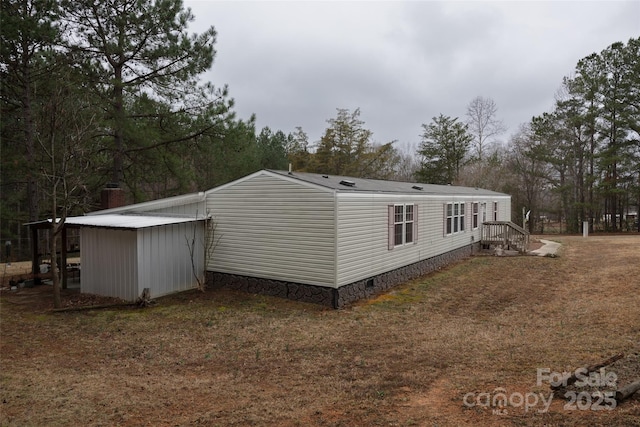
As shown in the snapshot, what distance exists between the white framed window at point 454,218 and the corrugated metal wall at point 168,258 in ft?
30.9

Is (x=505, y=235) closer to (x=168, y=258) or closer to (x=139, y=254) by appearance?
(x=168, y=258)

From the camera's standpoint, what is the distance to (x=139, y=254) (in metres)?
10.1

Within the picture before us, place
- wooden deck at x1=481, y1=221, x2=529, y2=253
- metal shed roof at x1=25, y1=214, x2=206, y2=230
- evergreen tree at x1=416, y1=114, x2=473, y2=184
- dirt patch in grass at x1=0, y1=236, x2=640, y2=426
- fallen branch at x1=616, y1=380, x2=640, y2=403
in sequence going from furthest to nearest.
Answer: evergreen tree at x1=416, y1=114, x2=473, y2=184 → wooden deck at x1=481, y1=221, x2=529, y2=253 → metal shed roof at x1=25, y1=214, x2=206, y2=230 → dirt patch in grass at x1=0, y1=236, x2=640, y2=426 → fallen branch at x1=616, y1=380, x2=640, y2=403

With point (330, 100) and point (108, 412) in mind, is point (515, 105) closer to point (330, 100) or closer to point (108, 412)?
point (330, 100)

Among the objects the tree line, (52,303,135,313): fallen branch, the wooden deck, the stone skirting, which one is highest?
the tree line

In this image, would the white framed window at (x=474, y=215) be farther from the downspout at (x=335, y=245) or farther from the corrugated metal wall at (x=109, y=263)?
the corrugated metal wall at (x=109, y=263)

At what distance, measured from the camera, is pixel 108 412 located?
4738mm

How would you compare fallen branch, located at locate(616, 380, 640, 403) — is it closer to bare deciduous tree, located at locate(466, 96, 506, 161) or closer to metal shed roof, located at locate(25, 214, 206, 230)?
metal shed roof, located at locate(25, 214, 206, 230)

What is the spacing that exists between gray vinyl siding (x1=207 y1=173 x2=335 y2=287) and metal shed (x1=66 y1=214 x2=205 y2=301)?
2.36ft

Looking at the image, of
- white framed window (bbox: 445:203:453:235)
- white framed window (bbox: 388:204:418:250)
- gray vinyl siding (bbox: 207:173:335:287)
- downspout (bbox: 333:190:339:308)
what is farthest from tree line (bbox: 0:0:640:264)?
white framed window (bbox: 445:203:453:235)

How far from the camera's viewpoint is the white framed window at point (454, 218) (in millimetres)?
15977

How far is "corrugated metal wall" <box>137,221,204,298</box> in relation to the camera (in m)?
10.3

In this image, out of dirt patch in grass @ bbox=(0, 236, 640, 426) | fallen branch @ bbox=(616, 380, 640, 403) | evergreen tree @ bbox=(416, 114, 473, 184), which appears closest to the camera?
fallen branch @ bbox=(616, 380, 640, 403)

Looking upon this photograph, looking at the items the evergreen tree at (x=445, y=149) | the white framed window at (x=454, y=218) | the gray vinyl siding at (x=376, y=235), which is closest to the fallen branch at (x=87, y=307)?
the gray vinyl siding at (x=376, y=235)
